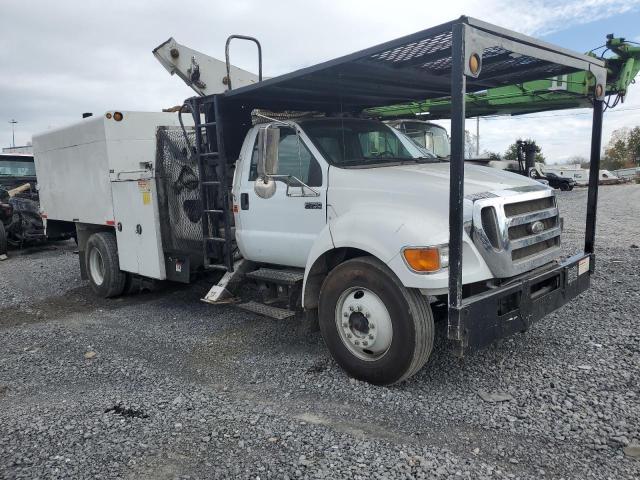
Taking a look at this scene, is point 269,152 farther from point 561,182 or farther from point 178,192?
point 561,182

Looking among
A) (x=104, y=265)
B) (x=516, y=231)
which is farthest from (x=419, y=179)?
(x=104, y=265)

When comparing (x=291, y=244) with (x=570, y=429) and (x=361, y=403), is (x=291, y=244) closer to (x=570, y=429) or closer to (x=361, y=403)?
(x=361, y=403)

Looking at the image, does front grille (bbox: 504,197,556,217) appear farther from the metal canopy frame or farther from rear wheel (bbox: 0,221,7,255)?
rear wheel (bbox: 0,221,7,255)

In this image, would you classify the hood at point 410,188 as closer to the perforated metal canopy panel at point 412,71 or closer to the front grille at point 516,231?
the front grille at point 516,231

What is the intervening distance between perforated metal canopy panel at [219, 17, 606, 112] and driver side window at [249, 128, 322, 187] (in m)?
0.48

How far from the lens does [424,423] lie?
136 inches

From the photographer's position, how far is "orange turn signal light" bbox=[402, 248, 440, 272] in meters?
3.55

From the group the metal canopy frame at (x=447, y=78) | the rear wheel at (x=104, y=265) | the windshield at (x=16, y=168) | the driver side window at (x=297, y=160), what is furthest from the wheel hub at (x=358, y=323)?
the windshield at (x=16, y=168)

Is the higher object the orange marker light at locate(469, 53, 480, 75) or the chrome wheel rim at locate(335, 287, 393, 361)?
the orange marker light at locate(469, 53, 480, 75)

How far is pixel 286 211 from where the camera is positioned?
4.91 m

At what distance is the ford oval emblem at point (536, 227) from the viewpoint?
13.5ft

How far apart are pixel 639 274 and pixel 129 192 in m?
6.65

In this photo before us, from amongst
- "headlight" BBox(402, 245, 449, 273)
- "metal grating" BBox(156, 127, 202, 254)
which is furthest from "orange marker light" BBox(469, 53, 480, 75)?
"metal grating" BBox(156, 127, 202, 254)

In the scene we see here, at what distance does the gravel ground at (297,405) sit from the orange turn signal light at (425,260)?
3.23 feet
